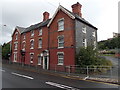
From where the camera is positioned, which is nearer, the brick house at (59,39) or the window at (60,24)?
the brick house at (59,39)

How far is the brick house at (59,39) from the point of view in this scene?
18969 mm

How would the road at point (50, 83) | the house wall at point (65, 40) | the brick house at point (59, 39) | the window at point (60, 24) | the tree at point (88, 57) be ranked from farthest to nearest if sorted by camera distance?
the window at point (60, 24), the brick house at point (59, 39), the house wall at point (65, 40), the tree at point (88, 57), the road at point (50, 83)

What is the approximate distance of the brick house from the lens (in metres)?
19.0

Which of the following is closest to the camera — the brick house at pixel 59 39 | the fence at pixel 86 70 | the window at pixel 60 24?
the fence at pixel 86 70

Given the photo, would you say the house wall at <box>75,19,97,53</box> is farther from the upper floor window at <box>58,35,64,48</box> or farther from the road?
the road

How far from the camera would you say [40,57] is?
23.9 metres

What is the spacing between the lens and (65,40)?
19.8m

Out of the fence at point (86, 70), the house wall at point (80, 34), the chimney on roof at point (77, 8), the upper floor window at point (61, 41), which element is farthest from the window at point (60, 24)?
the fence at point (86, 70)

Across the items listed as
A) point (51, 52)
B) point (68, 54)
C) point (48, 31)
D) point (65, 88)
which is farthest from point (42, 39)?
point (65, 88)

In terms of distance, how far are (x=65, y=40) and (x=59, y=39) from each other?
1565 millimetres

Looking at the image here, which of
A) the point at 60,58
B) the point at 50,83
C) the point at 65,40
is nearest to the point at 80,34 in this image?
the point at 65,40

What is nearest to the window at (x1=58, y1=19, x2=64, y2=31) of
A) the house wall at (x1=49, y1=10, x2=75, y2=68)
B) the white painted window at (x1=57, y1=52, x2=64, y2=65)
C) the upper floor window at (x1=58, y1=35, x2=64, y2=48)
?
the house wall at (x1=49, y1=10, x2=75, y2=68)

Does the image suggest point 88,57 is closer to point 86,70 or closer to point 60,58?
point 86,70

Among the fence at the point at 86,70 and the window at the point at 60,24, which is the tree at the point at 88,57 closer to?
the fence at the point at 86,70
